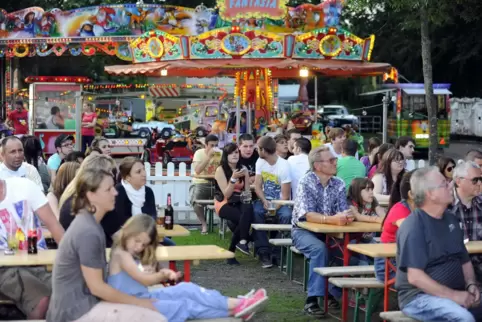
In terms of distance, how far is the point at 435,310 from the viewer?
662 centimetres

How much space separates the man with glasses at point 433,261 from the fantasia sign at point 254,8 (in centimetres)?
1599

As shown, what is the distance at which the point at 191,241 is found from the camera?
44.5 ft

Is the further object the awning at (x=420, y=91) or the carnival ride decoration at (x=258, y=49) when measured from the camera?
the awning at (x=420, y=91)

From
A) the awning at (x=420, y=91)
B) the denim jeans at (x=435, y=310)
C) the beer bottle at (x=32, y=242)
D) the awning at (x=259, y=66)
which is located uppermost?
the awning at (x=259, y=66)

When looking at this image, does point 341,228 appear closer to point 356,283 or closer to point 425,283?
point 356,283

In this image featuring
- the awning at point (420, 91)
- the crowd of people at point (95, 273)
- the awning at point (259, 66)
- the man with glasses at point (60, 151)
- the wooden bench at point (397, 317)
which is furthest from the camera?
the awning at point (420, 91)

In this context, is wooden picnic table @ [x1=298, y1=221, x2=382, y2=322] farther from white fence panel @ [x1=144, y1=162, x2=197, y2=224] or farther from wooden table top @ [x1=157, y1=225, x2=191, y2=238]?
white fence panel @ [x1=144, y1=162, x2=197, y2=224]

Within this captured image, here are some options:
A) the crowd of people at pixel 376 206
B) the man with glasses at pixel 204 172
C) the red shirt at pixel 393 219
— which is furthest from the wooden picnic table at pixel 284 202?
the red shirt at pixel 393 219

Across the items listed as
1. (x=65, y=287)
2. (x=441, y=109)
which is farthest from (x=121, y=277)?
(x=441, y=109)

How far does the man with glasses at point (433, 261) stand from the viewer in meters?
6.62

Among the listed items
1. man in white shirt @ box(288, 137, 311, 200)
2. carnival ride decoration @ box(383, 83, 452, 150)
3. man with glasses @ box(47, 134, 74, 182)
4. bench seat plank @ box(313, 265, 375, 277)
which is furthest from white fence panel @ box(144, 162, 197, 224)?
carnival ride decoration @ box(383, 83, 452, 150)

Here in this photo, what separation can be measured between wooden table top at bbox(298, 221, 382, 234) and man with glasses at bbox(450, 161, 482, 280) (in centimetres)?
130

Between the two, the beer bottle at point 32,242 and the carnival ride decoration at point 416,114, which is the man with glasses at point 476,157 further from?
the carnival ride decoration at point 416,114

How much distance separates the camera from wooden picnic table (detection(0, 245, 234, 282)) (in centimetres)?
702
